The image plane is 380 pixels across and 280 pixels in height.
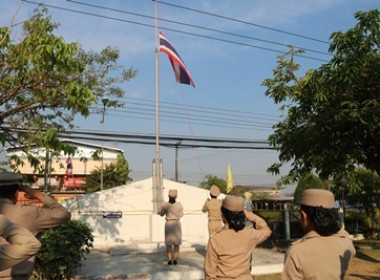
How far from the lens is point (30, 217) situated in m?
3.30

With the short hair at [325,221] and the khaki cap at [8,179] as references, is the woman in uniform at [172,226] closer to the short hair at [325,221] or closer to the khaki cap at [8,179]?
the khaki cap at [8,179]

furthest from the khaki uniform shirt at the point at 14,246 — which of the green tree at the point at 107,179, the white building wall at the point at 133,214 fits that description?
the green tree at the point at 107,179

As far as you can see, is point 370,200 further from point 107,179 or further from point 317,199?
point 107,179

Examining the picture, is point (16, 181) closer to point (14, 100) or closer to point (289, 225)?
point (14, 100)

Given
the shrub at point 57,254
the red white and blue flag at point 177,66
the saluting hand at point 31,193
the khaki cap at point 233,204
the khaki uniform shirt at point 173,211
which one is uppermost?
the red white and blue flag at point 177,66

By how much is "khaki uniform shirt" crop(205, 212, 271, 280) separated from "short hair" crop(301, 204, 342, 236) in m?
1.17

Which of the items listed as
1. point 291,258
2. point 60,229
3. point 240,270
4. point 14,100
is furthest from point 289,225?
point 291,258

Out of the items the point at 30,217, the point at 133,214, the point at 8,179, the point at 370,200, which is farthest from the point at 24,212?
the point at 370,200

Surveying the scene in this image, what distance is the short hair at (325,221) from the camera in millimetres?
2689

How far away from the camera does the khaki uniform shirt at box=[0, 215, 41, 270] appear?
2.35 meters

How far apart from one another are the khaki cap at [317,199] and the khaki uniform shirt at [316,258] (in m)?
0.19

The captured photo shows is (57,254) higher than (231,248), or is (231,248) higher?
(231,248)

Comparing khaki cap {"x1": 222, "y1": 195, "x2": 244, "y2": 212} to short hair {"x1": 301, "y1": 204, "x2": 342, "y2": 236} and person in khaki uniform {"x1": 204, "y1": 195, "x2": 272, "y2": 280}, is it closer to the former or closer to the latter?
person in khaki uniform {"x1": 204, "y1": 195, "x2": 272, "y2": 280}

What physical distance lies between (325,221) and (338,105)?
783 cm
